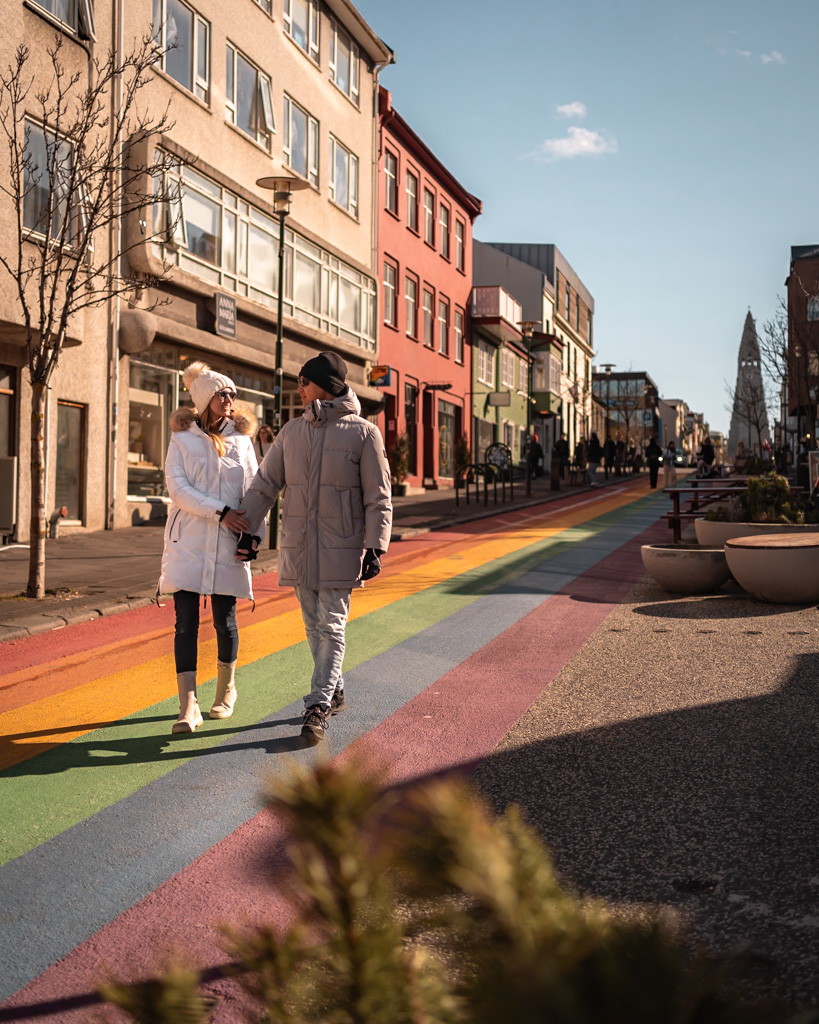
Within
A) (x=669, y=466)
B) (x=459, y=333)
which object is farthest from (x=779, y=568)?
(x=459, y=333)

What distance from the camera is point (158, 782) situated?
15.9 ft

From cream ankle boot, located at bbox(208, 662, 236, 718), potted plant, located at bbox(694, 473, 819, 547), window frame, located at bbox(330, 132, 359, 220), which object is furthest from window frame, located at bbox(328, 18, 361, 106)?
cream ankle boot, located at bbox(208, 662, 236, 718)

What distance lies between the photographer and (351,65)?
31344 mm

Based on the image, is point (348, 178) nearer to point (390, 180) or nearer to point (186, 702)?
point (390, 180)

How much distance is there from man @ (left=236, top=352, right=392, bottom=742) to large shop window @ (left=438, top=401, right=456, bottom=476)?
34.8 metres

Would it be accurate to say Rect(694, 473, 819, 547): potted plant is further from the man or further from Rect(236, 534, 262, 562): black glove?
Rect(236, 534, 262, 562): black glove

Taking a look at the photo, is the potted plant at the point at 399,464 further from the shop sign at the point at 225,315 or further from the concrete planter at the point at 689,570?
the concrete planter at the point at 689,570

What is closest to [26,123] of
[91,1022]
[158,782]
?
[158,782]

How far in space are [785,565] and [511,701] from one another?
454 centimetres

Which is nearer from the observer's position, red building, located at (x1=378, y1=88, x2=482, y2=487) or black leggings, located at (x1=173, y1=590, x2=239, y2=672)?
black leggings, located at (x1=173, y1=590, x2=239, y2=672)

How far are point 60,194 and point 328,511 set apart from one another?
13.4m

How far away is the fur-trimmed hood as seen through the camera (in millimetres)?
5949

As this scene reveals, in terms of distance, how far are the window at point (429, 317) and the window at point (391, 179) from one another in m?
4.11

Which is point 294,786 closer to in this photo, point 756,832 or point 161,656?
point 756,832
